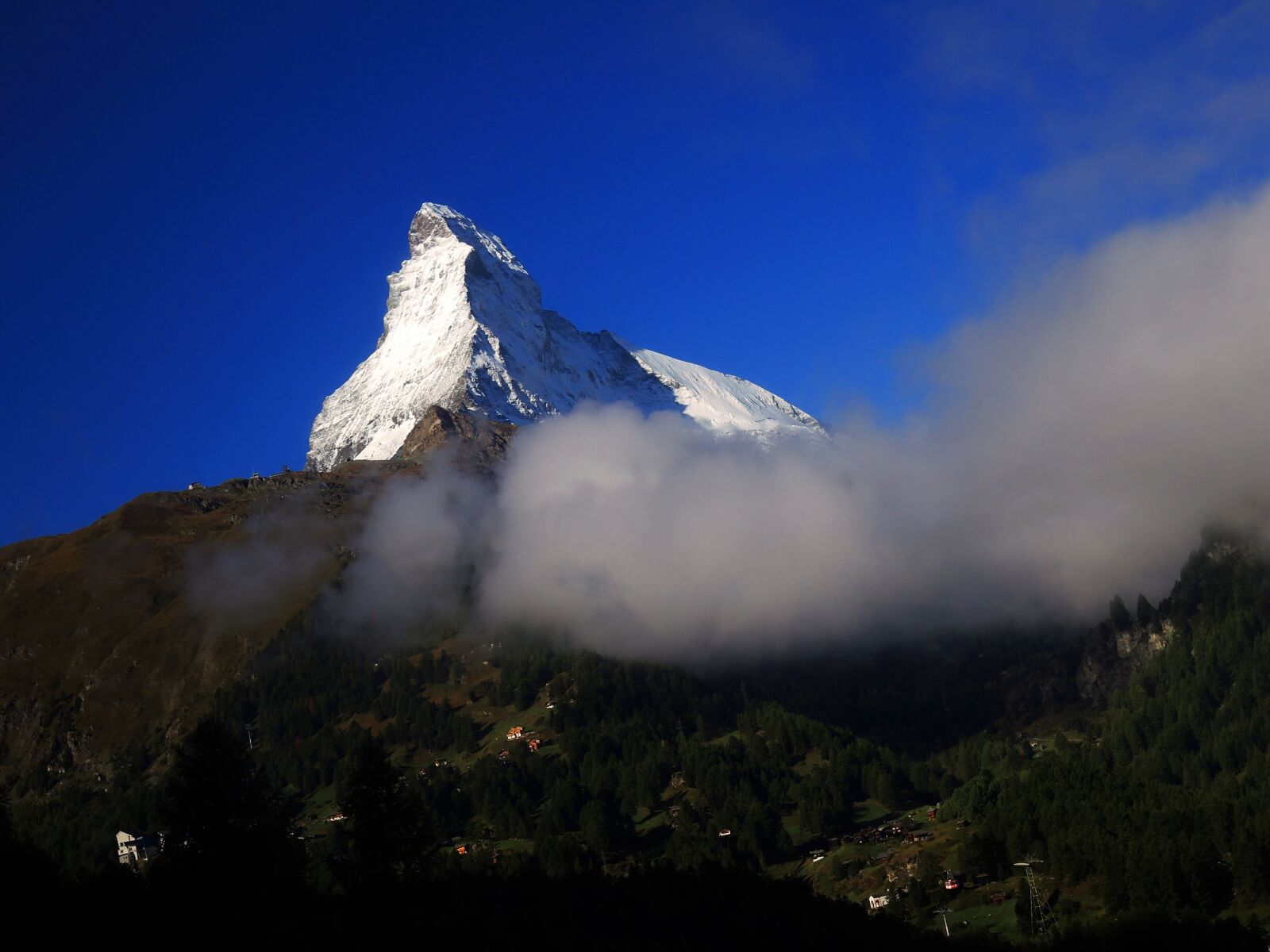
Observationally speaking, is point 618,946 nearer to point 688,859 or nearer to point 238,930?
point 238,930

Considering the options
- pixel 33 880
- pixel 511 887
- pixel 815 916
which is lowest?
pixel 815 916

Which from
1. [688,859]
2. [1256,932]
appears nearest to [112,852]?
[688,859]

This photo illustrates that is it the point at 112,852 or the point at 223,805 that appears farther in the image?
the point at 112,852

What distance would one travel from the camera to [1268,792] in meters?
197

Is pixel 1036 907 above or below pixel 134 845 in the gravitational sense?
below

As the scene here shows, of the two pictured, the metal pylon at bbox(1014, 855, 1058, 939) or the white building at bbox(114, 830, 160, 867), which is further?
the white building at bbox(114, 830, 160, 867)

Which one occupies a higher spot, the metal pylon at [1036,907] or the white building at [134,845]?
the white building at [134,845]

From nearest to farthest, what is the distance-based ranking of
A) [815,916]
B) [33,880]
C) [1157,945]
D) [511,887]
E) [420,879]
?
[33,880], [420,879], [511,887], [815,916], [1157,945]

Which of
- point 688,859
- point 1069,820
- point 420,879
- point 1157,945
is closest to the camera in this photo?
point 420,879

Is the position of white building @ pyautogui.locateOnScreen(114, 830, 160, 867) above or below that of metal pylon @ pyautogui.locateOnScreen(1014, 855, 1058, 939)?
above

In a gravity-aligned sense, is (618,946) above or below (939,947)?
above

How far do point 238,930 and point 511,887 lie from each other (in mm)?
35748

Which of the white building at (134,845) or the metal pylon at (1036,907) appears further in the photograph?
the white building at (134,845)

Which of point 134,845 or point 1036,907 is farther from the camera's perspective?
point 134,845
